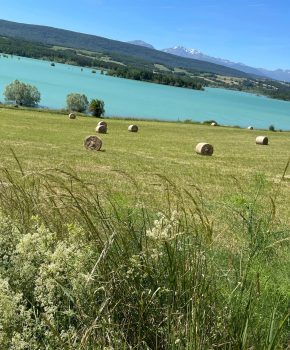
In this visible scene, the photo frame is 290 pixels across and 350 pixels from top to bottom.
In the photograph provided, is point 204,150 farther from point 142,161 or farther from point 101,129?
point 101,129

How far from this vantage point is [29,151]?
790 inches

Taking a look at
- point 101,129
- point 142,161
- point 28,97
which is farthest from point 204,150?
point 28,97

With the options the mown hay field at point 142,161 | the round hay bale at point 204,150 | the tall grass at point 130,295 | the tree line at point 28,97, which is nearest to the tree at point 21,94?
the tree line at point 28,97

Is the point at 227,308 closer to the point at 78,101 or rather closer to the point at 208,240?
the point at 208,240

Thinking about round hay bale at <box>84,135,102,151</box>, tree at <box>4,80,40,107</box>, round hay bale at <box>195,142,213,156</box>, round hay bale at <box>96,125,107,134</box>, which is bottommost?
tree at <box>4,80,40,107</box>

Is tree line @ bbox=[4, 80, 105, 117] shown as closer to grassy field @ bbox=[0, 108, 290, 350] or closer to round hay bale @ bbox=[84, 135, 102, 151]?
round hay bale @ bbox=[84, 135, 102, 151]

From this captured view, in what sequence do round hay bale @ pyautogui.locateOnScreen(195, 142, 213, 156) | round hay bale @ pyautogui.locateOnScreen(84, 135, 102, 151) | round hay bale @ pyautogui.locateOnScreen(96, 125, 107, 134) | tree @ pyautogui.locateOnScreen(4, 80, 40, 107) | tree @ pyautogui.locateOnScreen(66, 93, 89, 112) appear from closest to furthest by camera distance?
1. round hay bale @ pyautogui.locateOnScreen(84, 135, 102, 151)
2. round hay bale @ pyautogui.locateOnScreen(195, 142, 213, 156)
3. round hay bale @ pyautogui.locateOnScreen(96, 125, 107, 134)
4. tree @ pyautogui.locateOnScreen(66, 93, 89, 112)
5. tree @ pyautogui.locateOnScreen(4, 80, 40, 107)

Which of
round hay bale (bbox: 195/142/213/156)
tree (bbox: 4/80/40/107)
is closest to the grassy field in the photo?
round hay bale (bbox: 195/142/213/156)

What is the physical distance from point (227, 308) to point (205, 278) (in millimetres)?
274

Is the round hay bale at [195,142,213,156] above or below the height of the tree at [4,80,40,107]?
above

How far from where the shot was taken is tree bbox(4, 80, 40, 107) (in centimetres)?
8303

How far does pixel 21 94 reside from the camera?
84750 mm

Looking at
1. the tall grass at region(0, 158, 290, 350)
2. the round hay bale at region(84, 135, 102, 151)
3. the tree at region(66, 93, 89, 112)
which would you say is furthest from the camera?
the tree at region(66, 93, 89, 112)

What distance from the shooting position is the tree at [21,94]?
8303 centimetres
